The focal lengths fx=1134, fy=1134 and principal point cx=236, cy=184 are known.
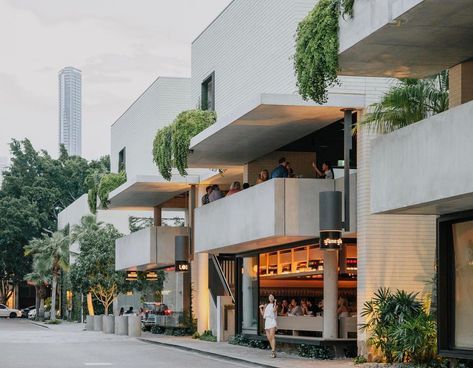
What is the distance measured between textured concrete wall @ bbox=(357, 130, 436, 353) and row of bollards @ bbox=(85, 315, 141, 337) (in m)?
20.9

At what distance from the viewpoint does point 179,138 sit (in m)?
36.1

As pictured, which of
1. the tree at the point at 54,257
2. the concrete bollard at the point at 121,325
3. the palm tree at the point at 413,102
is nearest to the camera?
the palm tree at the point at 413,102

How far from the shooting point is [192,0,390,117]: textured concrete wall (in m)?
30.7

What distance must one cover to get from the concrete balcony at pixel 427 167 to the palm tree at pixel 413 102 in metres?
2.88

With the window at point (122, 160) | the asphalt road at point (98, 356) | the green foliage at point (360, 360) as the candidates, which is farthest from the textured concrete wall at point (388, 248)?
the window at point (122, 160)

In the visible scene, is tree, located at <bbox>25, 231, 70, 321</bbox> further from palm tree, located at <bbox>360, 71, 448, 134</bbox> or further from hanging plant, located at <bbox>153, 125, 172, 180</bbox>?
palm tree, located at <bbox>360, 71, 448, 134</bbox>

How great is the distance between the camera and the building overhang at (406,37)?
18312 millimetres

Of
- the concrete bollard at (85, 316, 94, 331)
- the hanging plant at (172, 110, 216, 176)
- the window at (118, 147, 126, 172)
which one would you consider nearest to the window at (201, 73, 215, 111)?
the hanging plant at (172, 110, 216, 176)

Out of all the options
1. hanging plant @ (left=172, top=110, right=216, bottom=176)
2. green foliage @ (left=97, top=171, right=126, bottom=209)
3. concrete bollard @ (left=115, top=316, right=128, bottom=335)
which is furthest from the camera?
green foliage @ (left=97, top=171, right=126, bottom=209)

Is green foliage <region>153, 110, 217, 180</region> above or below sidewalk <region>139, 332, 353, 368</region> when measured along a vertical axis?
above

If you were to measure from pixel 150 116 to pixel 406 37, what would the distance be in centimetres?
3346

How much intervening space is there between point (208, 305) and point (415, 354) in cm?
2086

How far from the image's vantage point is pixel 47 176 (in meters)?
108

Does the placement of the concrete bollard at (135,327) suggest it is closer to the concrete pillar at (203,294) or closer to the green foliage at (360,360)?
the concrete pillar at (203,294)
